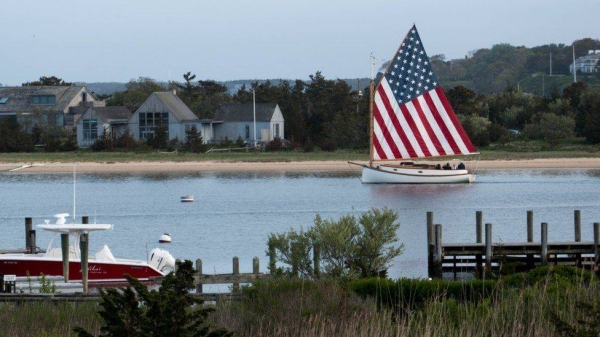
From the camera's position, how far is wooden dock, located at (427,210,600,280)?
22.4 m

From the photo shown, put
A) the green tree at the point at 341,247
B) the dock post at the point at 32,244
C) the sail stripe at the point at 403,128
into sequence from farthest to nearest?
the sail stripe at the point at 403,128, the dock post at the point at 32,244, the green tree at the point at 341,247

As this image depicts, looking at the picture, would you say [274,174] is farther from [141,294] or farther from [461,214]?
[141,294]

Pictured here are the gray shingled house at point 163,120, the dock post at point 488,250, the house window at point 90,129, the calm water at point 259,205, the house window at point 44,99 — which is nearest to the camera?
the dock post at point 488,250

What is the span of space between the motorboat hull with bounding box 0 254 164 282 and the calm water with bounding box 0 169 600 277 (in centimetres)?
404

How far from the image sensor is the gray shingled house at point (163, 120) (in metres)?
76.8

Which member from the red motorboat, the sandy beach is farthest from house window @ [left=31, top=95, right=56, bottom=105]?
the red motorboat

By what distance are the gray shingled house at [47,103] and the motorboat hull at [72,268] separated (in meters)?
61.6

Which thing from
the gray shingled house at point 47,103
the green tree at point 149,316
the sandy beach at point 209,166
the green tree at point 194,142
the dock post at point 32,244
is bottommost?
the dock post at point 32,244

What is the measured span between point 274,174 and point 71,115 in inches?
1020

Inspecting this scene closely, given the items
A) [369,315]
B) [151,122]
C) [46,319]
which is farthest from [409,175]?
[46,319]

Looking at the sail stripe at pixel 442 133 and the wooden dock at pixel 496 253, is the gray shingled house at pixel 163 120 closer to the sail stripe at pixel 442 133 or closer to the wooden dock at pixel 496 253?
the sail stripe at pixel 442 133

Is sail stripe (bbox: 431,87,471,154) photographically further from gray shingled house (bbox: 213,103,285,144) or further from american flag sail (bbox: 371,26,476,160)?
gray shingled house (bbox: 213,103,285,144)

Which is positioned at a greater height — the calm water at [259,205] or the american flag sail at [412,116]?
the american flag sail at [412,116]

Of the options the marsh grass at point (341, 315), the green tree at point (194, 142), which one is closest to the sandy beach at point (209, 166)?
the green tree at point (194, 142)
